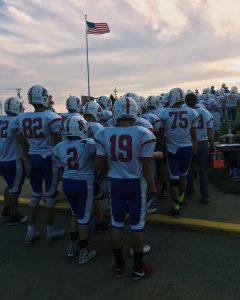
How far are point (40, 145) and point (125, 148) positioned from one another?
6.13 ft

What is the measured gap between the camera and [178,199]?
5965 mm

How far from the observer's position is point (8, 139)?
603 cm

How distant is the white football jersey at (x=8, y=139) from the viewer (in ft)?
19.6

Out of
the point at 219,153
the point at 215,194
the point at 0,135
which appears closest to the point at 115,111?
the point at 0,135

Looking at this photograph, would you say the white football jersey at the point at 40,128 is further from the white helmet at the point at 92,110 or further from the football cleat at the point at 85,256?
the football cleat at the point at 85,256

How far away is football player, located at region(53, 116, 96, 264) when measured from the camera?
471cm

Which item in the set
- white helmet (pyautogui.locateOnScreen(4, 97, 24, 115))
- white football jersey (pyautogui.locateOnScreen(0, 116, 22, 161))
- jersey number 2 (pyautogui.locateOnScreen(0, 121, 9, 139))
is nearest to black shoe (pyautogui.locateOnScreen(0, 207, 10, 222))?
white football jersey (pyautogui.locateOnScreen(0, 116, 22, 161))

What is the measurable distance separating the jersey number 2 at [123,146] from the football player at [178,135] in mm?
2022

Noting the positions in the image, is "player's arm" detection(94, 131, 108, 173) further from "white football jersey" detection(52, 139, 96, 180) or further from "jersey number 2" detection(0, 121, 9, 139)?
"jersey number 2" detection(0, 121, 9, 139)

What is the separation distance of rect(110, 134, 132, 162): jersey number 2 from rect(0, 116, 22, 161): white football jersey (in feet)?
8.13

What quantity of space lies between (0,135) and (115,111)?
8.73 feet

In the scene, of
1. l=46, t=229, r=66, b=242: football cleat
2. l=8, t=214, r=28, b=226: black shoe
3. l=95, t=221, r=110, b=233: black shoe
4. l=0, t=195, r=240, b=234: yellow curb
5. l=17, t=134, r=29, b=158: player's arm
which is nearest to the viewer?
l=0, t=195, r=240, b=234: yellow curb

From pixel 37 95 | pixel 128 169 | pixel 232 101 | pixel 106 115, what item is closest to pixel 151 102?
pixel 106 115

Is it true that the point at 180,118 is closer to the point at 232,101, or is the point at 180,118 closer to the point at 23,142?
the point at 23,142
